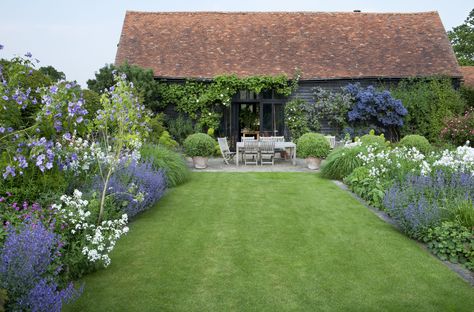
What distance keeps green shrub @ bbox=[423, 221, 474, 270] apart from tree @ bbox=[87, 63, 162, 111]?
1330cm

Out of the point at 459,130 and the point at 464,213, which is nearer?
the point at 464,213

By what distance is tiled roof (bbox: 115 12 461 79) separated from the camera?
758 inches

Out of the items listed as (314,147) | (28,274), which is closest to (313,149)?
→ (314,147)

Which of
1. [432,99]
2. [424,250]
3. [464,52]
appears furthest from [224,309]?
[464,52]

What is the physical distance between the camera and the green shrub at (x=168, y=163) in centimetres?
1017

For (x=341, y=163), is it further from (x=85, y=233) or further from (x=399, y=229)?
(x=85, y=233)

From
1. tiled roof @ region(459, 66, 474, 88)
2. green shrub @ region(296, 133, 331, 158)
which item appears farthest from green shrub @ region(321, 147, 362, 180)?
tiled roof @ region(459, 66, 474, 88)

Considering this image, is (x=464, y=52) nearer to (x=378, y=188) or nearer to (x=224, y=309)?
(x=378, y=188)

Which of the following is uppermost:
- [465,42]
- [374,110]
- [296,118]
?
[465,42]

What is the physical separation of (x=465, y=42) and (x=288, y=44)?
24.1 m

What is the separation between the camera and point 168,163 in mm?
10711

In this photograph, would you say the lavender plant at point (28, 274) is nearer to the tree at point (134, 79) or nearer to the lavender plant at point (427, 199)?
the lavender plant at point (427, 199)

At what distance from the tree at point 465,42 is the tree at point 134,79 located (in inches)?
1143

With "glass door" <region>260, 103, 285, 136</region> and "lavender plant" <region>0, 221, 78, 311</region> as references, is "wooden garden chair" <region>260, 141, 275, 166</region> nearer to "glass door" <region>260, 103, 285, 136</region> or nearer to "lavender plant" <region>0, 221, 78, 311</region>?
"glass door" <region>260, 103, 285, 136</region>
